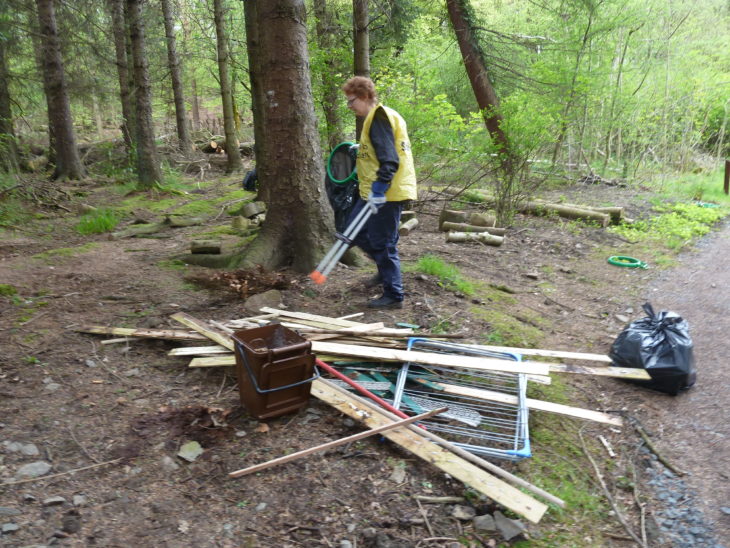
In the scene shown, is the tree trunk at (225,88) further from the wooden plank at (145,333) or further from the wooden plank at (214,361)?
the wooden plank at (214,361)

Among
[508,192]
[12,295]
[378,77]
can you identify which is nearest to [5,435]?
[12,295]

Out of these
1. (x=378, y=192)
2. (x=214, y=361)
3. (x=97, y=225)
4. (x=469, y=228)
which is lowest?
(x=214, y=361)

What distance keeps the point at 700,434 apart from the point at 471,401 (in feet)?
5.72

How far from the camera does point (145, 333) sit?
388cm

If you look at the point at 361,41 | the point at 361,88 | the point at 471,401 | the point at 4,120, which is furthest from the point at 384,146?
the point at 4,120

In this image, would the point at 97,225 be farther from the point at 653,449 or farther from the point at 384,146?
the point at 653,449

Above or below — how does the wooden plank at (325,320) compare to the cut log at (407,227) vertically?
below

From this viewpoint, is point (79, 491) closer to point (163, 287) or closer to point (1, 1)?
point (163, 287)

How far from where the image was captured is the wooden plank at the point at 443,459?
248cm

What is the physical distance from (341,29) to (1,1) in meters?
7.09

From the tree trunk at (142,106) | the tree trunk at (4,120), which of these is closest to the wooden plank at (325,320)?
the tree trunk at (142,106)

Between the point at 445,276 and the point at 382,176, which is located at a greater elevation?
the point at 382,176

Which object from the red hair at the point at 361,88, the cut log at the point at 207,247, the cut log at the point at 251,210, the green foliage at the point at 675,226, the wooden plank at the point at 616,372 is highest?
the red hair at the point at 361,88

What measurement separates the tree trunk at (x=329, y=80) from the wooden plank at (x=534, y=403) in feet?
26.7
